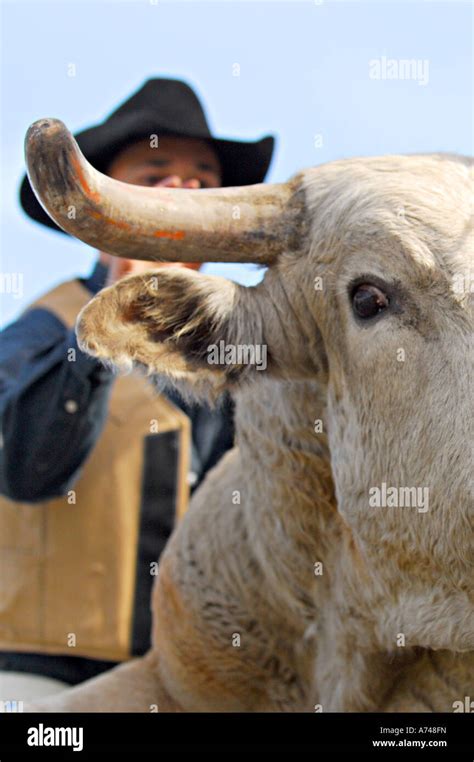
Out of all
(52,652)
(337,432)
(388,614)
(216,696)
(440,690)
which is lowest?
A: (52,652)

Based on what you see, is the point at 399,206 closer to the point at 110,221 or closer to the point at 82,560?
the point at 110,221

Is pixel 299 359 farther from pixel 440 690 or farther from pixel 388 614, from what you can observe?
pixel 440 690

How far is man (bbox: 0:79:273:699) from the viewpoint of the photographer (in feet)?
15.2

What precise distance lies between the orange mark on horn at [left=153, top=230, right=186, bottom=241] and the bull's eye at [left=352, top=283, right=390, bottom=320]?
52 centimetres

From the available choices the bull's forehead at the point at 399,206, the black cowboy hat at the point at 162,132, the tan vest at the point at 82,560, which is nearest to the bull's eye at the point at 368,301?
the bull's forehead at the point at 399,206

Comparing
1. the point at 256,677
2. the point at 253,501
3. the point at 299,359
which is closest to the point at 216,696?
the point at 256,677

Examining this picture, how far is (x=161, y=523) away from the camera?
4988mm

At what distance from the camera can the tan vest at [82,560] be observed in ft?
15.9

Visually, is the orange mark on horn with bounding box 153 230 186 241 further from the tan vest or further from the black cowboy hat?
the black cowboy hat

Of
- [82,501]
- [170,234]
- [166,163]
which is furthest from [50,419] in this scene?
[170,234]

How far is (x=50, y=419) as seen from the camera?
14.8 ft

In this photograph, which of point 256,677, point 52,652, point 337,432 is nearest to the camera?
point 337,432

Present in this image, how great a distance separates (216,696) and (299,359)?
125cm
